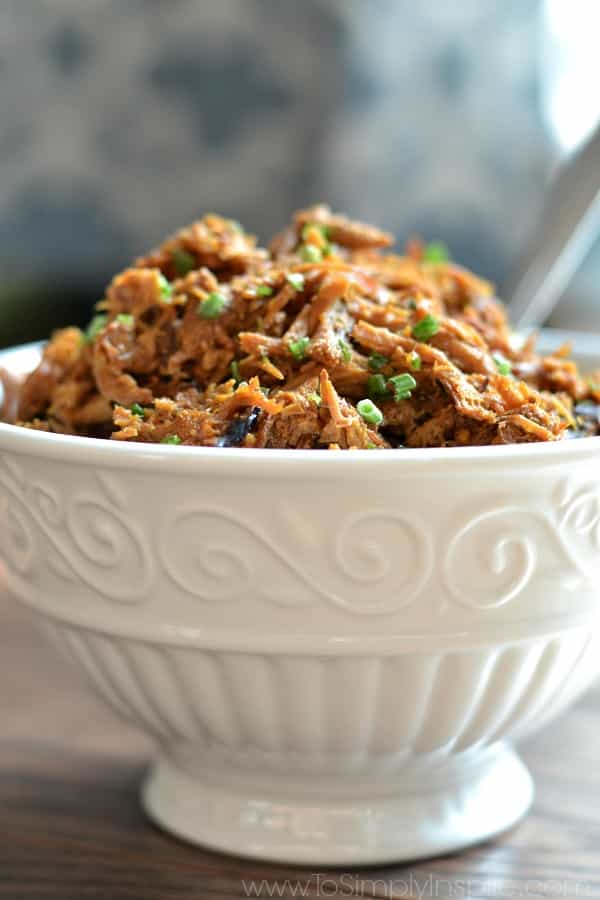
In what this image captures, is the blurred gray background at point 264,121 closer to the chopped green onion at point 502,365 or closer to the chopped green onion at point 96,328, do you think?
the chopped green onion at point 96,328

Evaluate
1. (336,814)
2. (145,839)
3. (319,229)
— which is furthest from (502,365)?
(145,839)

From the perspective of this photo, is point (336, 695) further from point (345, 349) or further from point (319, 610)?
point (345, 349)

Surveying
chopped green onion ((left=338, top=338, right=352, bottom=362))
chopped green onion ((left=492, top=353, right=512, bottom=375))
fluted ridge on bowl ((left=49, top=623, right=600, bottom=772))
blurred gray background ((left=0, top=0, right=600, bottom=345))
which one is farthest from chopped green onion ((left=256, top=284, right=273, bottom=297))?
blurred gray background ((left=0, top=0, right=600, bottom=345))

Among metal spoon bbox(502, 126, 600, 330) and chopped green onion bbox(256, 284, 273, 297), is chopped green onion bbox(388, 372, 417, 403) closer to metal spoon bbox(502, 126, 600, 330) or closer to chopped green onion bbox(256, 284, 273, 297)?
chopped green onion bbox(256, 284, 273, 297)

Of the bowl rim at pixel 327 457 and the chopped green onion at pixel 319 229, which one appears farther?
the chopped green onion at pixel 319 229

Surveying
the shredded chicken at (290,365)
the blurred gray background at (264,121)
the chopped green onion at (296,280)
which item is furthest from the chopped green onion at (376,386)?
the blurred gray background at (264,121)

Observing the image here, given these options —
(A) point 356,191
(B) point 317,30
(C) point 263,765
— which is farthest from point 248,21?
(C) point 263,765

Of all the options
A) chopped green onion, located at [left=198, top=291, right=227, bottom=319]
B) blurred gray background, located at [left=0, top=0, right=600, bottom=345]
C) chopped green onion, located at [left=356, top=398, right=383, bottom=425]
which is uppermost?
chopped green onion, located at [left=356, top=398, right=383, bottom=425]

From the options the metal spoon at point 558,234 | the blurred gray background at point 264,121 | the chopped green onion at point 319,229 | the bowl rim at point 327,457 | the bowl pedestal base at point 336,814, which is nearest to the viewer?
the bowl rim at point 327,457
